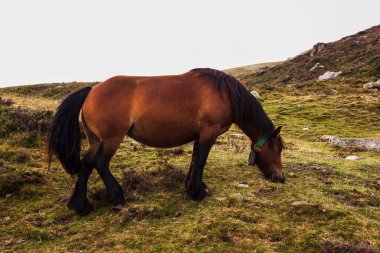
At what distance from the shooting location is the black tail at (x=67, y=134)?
6.76 metres

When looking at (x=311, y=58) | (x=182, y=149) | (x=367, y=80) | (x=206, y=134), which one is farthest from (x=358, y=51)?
(x=206, y=134)

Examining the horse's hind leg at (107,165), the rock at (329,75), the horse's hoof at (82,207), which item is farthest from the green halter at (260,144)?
the rock at (329,75)

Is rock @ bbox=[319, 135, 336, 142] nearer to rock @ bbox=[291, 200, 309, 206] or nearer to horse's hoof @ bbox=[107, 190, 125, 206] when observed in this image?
rock @ bbox=[291, 200, 309, 206]

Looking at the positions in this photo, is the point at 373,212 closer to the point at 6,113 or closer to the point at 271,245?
the point at 271,245

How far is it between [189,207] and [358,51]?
46976mm

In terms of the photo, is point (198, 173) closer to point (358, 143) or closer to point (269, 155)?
point (269, 155)

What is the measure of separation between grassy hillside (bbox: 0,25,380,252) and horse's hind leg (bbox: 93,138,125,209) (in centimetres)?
22

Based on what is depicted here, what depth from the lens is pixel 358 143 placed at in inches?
573

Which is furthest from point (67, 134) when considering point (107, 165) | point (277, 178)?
point (277, 178)

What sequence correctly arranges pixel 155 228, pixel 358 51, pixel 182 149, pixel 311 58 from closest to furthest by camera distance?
1. pixel 155 228
2. pixel 182 149
3. pixel 358 51
4. pixel 311 58

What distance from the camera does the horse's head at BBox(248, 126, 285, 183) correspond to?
25.6ft

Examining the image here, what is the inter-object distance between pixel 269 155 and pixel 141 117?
2.88 metres

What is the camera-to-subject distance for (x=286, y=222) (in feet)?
20.0

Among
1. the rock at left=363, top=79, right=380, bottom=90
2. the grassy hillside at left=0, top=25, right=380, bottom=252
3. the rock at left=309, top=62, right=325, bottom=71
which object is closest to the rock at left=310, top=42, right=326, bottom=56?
the rock at left=309, top=62, right=325, bottom=71
